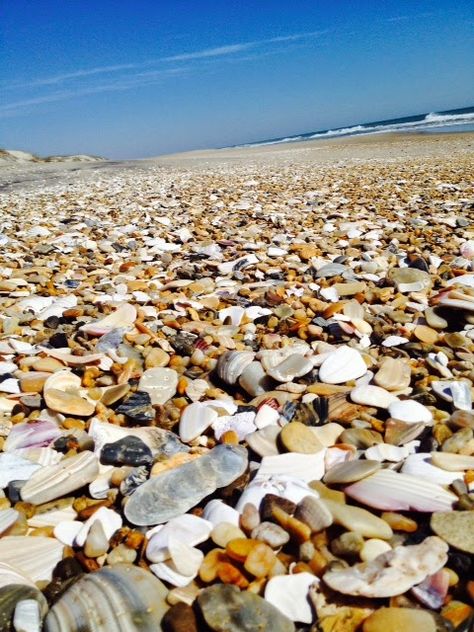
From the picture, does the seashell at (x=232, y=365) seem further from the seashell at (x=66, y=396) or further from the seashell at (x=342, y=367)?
the seashell at (x=66, y=396)

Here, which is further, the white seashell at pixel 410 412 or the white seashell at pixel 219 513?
the white seashell at pixel 410 412

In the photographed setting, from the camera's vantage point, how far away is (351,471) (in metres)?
1.46

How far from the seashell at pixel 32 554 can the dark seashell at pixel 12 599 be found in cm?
7

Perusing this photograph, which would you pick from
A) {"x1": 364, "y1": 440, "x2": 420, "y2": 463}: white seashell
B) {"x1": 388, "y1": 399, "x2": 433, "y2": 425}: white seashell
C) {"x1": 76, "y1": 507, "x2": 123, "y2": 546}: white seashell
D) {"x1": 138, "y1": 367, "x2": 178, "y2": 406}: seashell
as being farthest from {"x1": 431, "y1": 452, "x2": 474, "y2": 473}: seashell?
{"x1": 138, "y1": 367, "x2": 178, "y2": 406}: seashell

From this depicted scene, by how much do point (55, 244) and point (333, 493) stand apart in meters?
4.42

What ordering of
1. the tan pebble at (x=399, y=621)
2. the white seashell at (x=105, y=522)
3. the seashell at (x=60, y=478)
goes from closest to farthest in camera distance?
the tan pebble at (x=399, y=621), the white seashell at (x=105, y=522), the seashell at (x=60, y=478)

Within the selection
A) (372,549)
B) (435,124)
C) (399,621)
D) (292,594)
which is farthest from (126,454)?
(435,124)

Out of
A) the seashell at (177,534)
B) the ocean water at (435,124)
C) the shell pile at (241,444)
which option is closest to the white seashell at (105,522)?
the shell pile at (241,444)

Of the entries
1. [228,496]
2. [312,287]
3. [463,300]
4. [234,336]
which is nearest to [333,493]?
[228,496]

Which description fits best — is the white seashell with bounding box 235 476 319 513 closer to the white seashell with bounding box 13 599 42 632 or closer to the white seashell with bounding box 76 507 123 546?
the white seashell with bounding box 76 507 123 546

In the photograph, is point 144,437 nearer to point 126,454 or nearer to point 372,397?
point 126,454

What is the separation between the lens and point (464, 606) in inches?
42.6

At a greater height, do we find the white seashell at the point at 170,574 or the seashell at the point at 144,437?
the seashell at the point at 144,437

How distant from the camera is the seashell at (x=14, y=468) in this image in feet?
5.26
